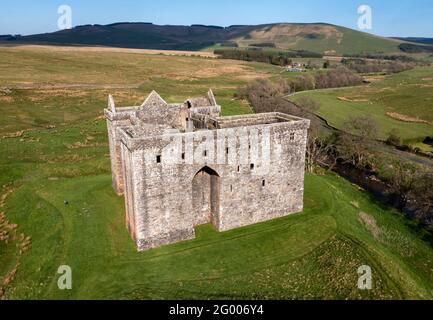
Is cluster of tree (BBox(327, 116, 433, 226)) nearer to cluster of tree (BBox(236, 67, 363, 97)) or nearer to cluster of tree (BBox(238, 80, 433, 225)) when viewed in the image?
cluster of tree (BBox(238, 80, 433, 225))

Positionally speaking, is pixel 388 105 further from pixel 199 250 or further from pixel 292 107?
pixel 199 250

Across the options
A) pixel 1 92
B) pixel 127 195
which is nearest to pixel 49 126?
pixel 1 92

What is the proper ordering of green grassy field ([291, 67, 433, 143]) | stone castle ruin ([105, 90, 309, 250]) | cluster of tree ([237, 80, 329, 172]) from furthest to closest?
green grassy field ([291, 67, 433, 143])
cluster of tree ([237, 80, 329, 172])
stone castle ruin ([105, 90, 309, 250])

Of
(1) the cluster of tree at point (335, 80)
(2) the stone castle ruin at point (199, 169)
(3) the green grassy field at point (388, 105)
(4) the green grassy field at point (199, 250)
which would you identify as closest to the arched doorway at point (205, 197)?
(2) the stone castle ruin at point (199, 169)

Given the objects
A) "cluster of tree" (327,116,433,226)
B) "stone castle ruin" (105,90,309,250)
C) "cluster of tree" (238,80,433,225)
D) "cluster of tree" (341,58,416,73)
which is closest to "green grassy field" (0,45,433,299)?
"stone castle ruin" (105,90,309,250)
